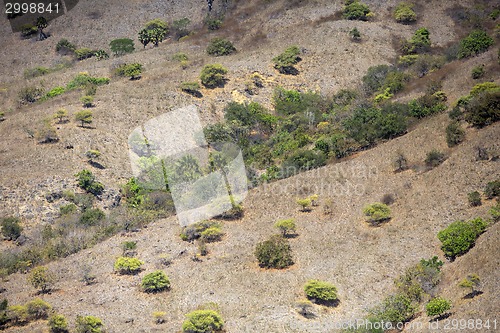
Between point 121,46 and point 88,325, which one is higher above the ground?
point 88,325

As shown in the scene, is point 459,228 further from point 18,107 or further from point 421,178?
point 18,107

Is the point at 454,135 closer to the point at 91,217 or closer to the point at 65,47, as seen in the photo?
the point at 91,217

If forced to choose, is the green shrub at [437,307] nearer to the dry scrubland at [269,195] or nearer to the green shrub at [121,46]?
the dry scrubland at [269,195]

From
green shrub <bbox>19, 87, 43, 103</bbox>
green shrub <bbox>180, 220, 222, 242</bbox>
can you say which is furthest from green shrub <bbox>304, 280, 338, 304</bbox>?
green shrub <bbox>19, 87, 43, 103</bbox>

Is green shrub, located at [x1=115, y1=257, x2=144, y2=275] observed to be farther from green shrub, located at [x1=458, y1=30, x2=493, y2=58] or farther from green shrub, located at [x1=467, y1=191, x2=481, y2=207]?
green shrub, located at [x1=458, y1=30, x2=493, y2=58]

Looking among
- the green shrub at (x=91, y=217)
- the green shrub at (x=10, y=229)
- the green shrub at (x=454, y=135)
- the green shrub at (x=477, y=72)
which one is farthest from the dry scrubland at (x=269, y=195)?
the green shrub at (x=91, y=217)

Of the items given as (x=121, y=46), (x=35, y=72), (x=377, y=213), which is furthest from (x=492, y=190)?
(x=121, y=46)
